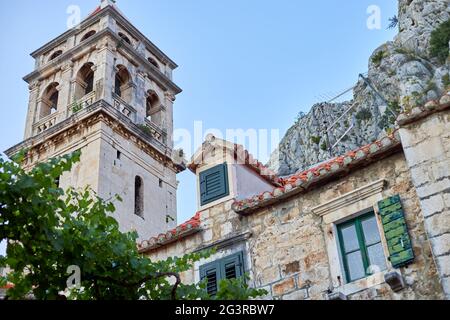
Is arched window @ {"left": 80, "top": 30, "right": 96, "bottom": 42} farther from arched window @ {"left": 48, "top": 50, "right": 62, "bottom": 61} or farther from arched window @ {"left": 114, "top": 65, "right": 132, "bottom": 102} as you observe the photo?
arched window @ {"left": 114, "top": 65, "right": 132, "bottom": 102}

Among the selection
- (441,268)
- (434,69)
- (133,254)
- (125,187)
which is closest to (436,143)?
(441,268)

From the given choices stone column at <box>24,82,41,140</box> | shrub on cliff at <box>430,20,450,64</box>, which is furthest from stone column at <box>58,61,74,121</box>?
shrub on cliff at <box>430,20,450,64</box>

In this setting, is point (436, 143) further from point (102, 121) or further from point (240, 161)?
point (102, 121)

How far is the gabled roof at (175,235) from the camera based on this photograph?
497 inches

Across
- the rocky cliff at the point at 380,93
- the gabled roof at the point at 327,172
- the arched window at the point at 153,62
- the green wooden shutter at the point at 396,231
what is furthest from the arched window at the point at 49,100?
the green wooden shutter at the point at 396,231

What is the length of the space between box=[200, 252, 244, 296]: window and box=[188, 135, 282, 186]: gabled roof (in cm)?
228

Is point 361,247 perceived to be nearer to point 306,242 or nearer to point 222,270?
point 306,242

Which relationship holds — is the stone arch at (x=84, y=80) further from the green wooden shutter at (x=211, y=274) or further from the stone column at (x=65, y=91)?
the green wooden shutter at (x=211, y=274)

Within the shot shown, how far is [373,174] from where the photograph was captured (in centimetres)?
1080

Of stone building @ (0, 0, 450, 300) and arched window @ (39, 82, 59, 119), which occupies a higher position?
arched window @ (39, 82, 59, 119)

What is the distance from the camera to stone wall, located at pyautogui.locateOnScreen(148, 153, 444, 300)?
9625mm

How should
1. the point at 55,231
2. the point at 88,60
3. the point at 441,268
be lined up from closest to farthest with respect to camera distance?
the point at 55,231 < the point at 441,268 < the point at 88,60

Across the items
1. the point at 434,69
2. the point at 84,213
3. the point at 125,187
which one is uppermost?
the point at 434,69

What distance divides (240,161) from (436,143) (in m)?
4.38
